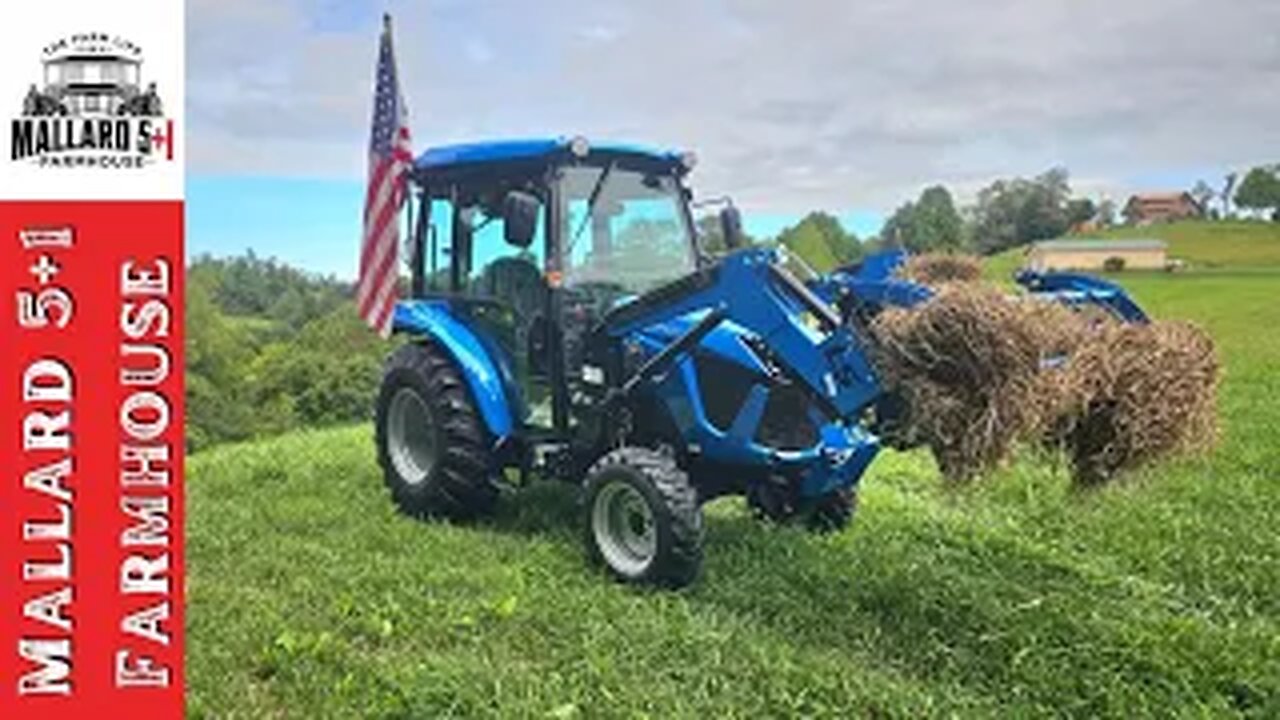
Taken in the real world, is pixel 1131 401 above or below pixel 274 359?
above

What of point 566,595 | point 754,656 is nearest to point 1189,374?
point 754,656

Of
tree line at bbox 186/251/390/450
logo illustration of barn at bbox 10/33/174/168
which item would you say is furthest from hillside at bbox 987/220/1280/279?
logo illustration of barn at bbox 10/33/174/168

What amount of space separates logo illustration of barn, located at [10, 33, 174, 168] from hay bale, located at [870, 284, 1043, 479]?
316 centimetres

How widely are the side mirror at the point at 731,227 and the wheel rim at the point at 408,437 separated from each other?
2.23 meters

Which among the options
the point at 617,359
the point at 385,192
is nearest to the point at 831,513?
the point at 617,359

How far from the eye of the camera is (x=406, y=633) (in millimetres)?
5297

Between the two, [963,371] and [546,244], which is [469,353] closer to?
[546,244]

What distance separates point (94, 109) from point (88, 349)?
0.76 meters

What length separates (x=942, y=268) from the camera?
6.41m

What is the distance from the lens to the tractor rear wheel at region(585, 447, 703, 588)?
579cm

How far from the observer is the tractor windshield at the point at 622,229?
6.82m

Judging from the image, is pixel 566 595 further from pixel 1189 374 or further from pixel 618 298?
pixel 1189 374

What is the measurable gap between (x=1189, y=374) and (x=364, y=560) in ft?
13.8

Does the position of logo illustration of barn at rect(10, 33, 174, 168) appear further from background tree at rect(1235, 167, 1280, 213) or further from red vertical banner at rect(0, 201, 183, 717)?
background tree at rect(1235, 167, 1280, 213)
